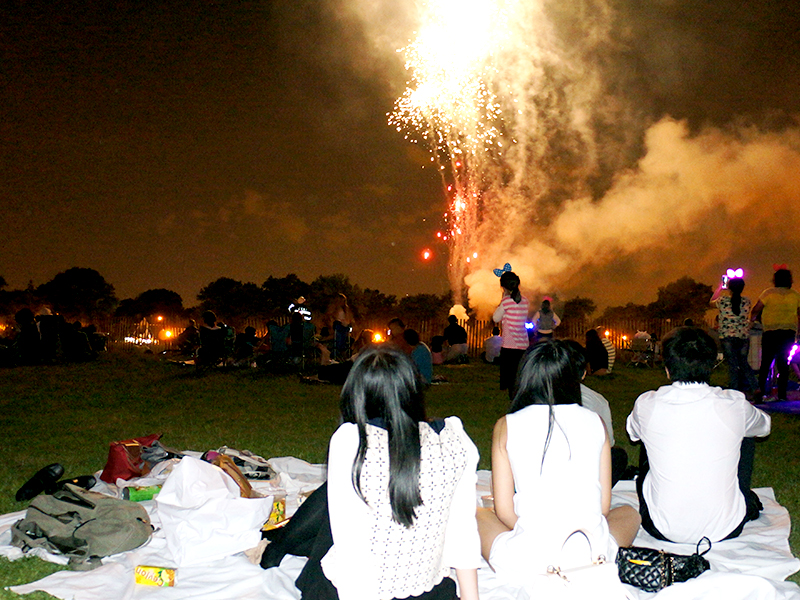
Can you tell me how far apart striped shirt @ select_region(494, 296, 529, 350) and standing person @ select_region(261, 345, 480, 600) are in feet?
18.9

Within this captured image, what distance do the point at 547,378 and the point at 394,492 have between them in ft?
2.98

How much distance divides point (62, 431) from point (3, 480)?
2065 millimetres

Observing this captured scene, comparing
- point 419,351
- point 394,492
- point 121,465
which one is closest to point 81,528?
point 121,465

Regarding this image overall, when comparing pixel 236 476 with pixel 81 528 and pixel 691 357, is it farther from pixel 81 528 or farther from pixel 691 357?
pixel 691 357

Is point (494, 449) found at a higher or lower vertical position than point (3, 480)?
higher

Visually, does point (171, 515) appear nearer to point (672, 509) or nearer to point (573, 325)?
point (672, 509)

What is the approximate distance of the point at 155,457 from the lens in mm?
5262

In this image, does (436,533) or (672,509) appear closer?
(436,533)

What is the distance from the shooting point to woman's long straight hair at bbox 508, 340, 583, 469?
281 centimetres

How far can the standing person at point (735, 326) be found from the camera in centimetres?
884

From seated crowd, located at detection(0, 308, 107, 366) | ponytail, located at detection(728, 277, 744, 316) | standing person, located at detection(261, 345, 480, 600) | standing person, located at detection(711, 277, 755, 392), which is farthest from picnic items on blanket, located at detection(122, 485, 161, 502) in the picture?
seated crowd, located at detection(0, 308, 107, 366)

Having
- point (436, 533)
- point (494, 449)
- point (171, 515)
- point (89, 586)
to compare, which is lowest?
point (89, 586)

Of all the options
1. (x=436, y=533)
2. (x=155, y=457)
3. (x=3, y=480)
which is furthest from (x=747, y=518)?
(x=3, y=480)

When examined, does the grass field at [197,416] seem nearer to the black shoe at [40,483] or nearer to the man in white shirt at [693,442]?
the black shoe at [40,483]
